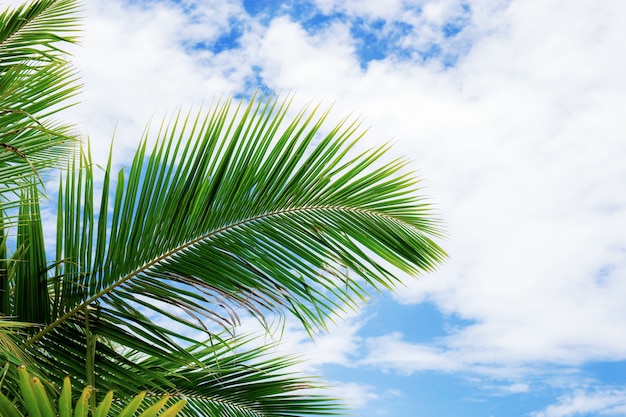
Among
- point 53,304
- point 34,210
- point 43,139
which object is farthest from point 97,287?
point 43,139

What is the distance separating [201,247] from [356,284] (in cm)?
60

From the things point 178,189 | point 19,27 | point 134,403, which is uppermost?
point 19,27

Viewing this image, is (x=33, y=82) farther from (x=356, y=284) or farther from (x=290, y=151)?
(x=356, y=284)

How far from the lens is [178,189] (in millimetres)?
2404

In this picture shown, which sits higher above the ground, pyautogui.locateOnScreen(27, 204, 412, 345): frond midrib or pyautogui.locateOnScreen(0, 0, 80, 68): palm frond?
pyautogui.locateOnScreen(0, 0, 80, 68): palm frond

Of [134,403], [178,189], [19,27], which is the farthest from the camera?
[19,27]

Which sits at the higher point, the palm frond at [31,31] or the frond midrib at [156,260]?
the palm frond at [31,31]

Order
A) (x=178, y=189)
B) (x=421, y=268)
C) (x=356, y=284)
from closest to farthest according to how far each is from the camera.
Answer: (x=178, y=189) → (x=356, y=284) → (x=421, y=268)

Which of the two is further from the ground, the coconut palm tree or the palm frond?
the palm frond

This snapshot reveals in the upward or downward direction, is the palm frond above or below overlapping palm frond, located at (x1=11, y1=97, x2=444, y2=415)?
above

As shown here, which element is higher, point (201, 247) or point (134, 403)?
point (201, 247)

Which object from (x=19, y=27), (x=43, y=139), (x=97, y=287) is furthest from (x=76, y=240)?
(x=19, y=27)

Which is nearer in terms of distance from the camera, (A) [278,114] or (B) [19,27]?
(A) [278,114]

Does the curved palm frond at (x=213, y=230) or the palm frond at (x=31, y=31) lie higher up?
the palm frond at (x=31, y=31)
